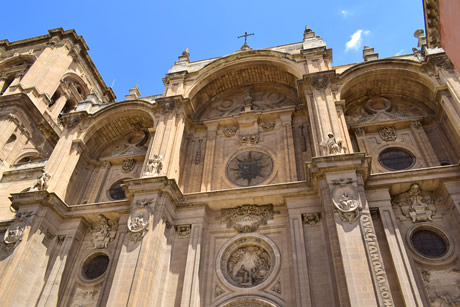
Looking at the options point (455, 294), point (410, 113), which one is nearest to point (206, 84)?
point (410, 113)

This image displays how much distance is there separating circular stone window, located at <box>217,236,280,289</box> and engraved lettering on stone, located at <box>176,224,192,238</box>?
1629 millimetres

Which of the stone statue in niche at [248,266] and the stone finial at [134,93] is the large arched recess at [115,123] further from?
the stone statue in niche at [248,266]

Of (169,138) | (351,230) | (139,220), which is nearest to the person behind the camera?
(351,230)

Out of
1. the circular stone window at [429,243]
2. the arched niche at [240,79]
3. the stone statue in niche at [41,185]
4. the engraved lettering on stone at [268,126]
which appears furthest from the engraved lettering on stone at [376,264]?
the stone statue in niche at [41,185]

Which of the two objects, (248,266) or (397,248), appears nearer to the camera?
(397,248)

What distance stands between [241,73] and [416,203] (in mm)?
11761

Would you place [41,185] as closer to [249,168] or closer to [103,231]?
[103,231]

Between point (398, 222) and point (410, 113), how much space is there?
272 inches

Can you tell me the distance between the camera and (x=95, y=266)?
51.6 ft

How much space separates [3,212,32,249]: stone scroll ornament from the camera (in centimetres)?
1478

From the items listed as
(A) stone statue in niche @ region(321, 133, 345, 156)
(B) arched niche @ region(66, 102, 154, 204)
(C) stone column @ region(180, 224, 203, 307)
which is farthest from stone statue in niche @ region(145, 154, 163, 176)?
Result: (A) stone statue in niche @ region(321, 133, 345, 156)

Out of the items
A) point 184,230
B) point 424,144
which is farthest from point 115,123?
point 424,144

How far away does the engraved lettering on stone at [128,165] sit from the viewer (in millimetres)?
19663

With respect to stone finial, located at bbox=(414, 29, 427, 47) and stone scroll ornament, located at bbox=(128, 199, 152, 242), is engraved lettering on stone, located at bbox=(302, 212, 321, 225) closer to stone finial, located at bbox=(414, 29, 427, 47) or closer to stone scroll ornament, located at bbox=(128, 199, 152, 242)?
stone scroll ornament, located at bbox=(128, 199, 152, 242)
